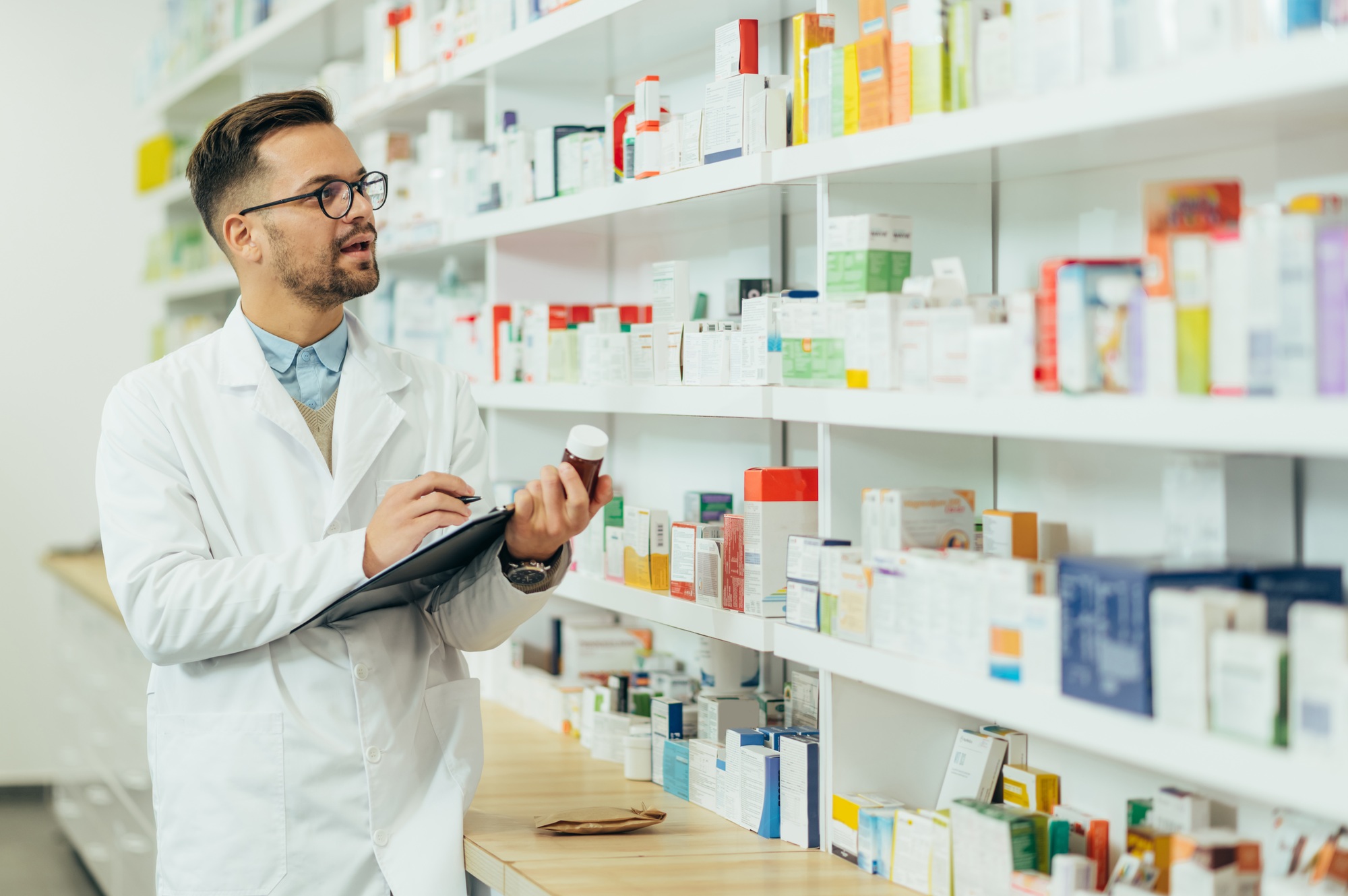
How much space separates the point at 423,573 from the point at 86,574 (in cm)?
415

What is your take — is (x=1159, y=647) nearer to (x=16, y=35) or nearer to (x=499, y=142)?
(x=499, y=142)

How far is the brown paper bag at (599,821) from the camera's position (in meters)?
2.34

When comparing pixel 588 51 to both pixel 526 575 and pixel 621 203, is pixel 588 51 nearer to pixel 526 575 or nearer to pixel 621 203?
pixel 621 203

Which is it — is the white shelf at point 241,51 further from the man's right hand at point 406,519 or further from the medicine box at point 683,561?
the man's right hand at point 406,519

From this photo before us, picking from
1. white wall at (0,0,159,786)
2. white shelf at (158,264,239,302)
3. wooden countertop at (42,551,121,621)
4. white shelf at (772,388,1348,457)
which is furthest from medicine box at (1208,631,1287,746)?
white wall at (0,0,159,786)

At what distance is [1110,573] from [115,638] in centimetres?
424

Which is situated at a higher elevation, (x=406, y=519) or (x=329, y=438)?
(x=329, y=438)

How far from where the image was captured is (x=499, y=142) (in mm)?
3375

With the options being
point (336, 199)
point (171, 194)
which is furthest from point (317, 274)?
point (171, 194)

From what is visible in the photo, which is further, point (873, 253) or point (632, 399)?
point (632, 399)

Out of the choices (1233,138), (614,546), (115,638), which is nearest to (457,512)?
(614,546)

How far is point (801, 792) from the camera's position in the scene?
2.29m

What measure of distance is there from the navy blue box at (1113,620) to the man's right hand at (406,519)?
1005mm

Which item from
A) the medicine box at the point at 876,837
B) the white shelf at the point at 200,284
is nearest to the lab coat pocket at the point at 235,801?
the medicine box at the point at 876,837
